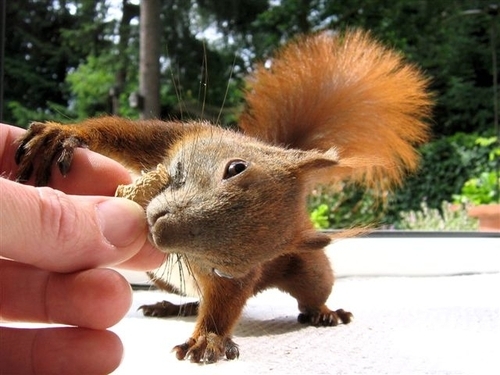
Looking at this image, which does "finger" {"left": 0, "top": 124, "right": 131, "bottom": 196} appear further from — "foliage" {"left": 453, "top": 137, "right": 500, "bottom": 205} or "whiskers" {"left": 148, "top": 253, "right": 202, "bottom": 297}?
"foliage" {"left": 453, "top": 137, "right": 500, "bottom": 205}

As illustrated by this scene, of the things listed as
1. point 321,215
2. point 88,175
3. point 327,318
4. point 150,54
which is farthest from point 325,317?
point 150,54

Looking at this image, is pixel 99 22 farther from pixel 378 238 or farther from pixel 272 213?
pixel 272 213

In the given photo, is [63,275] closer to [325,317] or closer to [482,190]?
[325,317]

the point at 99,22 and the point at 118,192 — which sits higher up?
the point at 99,22

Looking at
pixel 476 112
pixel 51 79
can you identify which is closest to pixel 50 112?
pixel 51 79

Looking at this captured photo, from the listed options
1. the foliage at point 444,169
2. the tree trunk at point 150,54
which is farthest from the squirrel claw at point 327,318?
the foliage at point 444,169
